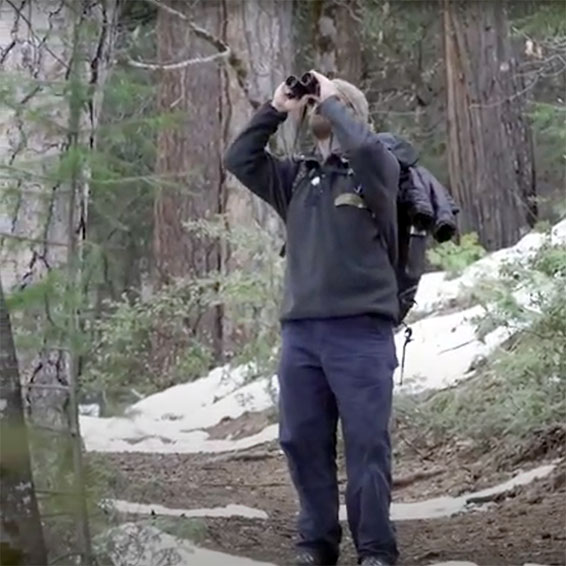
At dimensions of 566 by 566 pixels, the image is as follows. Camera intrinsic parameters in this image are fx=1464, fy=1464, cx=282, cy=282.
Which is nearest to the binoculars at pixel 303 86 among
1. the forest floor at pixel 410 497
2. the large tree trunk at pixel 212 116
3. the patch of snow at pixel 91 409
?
the forest floor at pixel 410 497

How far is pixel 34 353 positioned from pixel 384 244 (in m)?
1.42

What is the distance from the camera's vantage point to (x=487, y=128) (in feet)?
55.4

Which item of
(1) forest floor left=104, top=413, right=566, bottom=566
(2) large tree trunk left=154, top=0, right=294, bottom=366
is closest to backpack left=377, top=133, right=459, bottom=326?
(1) forest floor left=104, top=413, right=566, bottom=566

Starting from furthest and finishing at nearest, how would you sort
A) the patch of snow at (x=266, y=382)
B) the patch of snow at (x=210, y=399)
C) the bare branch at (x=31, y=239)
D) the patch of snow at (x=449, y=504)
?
the patch of snow at (x=210, y=399), the patch of snow at (x=266, y=382), the patch of snow at (x=449, y=504), the bare branch at (x=31, y=239)

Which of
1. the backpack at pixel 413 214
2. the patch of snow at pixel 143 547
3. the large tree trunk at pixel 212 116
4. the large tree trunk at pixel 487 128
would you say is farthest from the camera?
the large tree trunk at pixel 487 128

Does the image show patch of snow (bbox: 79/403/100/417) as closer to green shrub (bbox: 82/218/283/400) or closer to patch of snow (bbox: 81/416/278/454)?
patch of snow (bbox: 81/416/278/454)

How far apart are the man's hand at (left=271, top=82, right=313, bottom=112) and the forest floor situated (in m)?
1.47

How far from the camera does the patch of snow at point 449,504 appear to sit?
292 inches

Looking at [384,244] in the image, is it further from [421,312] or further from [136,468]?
[421,312]

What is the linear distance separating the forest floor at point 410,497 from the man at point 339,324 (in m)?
0.42

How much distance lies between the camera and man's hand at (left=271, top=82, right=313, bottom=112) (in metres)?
5.37

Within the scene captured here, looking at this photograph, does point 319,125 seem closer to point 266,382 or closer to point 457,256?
point 266,382

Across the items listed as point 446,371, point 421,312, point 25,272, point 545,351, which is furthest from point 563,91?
point 25,272

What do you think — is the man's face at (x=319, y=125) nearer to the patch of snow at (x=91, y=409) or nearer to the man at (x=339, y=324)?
the man at (x=339, y=324)
